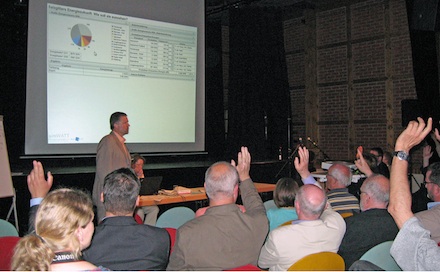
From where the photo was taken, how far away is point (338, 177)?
3.81m

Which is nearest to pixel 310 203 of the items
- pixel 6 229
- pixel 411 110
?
pixel 6 229

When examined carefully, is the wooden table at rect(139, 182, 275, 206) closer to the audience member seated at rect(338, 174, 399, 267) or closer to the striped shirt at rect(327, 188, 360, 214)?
the striped shirt at rect(327, 188, 360, 214)

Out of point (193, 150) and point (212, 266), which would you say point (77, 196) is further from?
point (193, 150)

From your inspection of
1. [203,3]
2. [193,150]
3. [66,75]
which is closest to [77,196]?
[66,75]

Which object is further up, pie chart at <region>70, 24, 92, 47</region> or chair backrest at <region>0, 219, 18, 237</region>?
pie chart at <region>70, 24, 92, 47</region>

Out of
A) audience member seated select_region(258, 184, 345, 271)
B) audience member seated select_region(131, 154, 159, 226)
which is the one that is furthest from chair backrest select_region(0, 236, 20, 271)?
audience member seated select_region(131, 154, 159, 226)

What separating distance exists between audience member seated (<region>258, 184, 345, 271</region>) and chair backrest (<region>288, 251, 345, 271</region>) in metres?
0.24

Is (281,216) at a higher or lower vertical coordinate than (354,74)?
lower

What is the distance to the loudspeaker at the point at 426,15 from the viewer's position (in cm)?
448

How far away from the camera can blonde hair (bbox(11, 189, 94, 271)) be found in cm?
133

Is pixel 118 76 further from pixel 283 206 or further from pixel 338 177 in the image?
pixel 283 206

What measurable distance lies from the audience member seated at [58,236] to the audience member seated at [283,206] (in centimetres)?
171

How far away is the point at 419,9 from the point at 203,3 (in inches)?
124

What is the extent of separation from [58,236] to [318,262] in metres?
1.18
